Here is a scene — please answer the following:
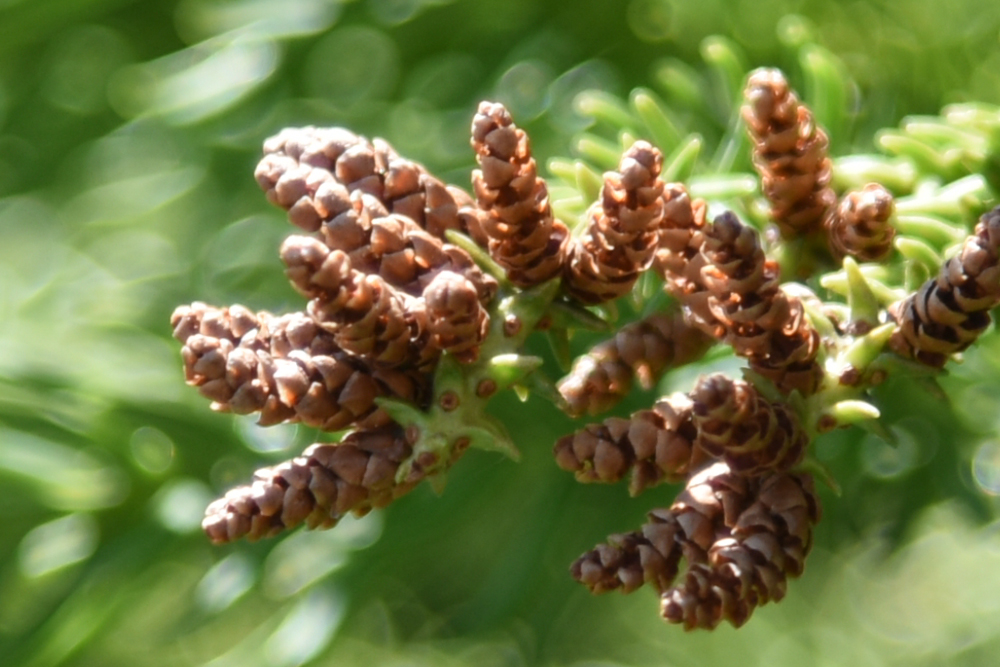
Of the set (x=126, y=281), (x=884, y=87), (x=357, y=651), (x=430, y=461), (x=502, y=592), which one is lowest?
(x=357, y=651)

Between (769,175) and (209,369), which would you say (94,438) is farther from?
(769,175)

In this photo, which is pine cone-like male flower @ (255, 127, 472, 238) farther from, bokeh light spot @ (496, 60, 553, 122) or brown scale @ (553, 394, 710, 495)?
bokeh light spot @ (496, 60, 553, 122)

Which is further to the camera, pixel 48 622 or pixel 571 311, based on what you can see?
pixel 48 622

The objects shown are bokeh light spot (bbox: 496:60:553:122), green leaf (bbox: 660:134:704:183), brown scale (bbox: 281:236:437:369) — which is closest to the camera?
brown scale (bbox: 281:236:437:369)

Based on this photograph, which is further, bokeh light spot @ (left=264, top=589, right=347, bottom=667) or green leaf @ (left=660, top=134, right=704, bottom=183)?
bokeh light spot @ (left=264, top=589, right=347, bottom=667)

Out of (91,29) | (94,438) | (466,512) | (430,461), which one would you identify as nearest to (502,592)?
(466,512)

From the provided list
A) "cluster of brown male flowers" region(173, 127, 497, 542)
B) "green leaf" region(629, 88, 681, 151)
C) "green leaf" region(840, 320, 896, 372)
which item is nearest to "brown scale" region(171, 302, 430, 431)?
"cluster of brown male flowers" region(173, 127, 497, 542)

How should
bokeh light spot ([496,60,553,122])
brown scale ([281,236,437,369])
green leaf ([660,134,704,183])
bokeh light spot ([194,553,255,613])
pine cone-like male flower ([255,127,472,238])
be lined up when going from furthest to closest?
bokeh light spot ([496,60,553,122])
bokeh light spot ([194,553,255,613])
green leaf ([660,134,704,183])
pine cone-like male flower ([255,127,472,238])
brown scale ([281,236,437,369])

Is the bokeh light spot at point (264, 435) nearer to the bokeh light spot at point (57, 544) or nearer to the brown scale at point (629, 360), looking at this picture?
the bokeh light spot at point (57, 544)

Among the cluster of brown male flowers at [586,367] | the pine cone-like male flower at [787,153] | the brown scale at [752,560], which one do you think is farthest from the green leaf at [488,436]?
the pine cone-like male flower at [787,153]
